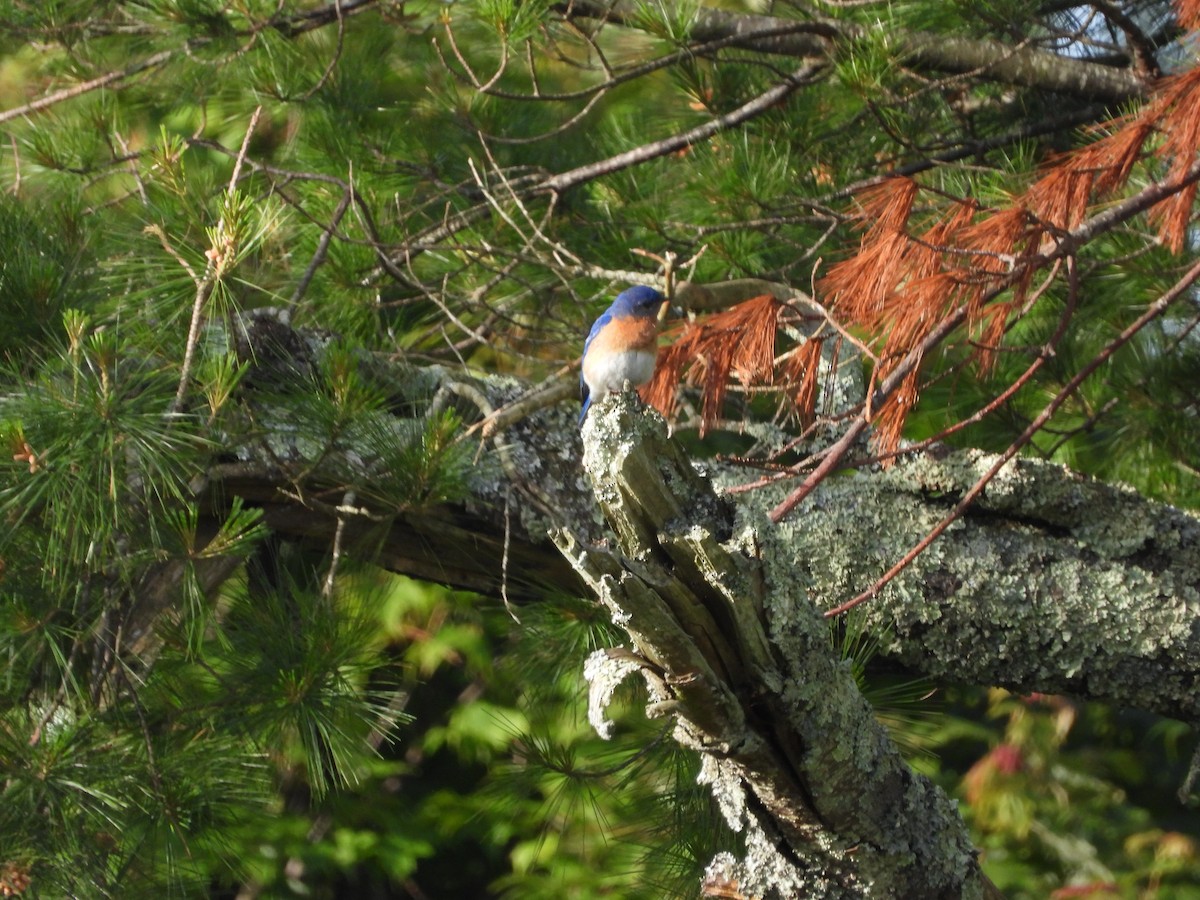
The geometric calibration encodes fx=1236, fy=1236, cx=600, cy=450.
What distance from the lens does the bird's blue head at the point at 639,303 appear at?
248 centimetres

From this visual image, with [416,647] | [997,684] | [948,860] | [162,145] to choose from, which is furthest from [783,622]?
[416,647]

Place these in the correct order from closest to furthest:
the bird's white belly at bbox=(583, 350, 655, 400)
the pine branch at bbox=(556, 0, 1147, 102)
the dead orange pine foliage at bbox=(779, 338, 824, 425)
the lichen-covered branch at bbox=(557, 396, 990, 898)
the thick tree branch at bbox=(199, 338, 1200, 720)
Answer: the lichen-covered branch at bbox=(557, 396, 990, 898) < the dead orange pine foliage at bbox=(779, 338, 824, 425) < the thick tree branch at bbox=(199, 338, 1200, 720) < the bird's white belly at bbox=(583, 350, 655, 400) < the pine branch at bbox=(556, 0, 1147, 102)

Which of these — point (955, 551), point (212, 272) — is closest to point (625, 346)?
point (955, 551)

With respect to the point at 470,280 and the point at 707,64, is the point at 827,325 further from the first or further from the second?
the point at 470,280

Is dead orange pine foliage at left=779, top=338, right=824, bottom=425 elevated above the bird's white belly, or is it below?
above

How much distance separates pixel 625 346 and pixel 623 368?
45 millimetres

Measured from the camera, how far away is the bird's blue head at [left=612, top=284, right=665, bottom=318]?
248 cm

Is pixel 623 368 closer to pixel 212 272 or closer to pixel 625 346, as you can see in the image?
pixel 625 346

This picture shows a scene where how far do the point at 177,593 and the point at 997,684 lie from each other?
1461 millimetres

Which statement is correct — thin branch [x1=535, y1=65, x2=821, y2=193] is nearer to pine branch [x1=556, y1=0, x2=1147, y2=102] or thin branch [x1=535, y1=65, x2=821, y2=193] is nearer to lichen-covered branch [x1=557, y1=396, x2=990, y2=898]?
pine branch [x1=556, y1=0, x2=1147, y2=102]

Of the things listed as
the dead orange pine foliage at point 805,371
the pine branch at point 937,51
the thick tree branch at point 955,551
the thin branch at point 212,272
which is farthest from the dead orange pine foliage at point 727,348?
the thin branch at point 212,272

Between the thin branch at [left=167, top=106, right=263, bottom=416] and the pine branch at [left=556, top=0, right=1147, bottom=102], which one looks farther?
the pine branch at [left=556, top=0, right=1147, bottom=102]

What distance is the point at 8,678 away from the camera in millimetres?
1732

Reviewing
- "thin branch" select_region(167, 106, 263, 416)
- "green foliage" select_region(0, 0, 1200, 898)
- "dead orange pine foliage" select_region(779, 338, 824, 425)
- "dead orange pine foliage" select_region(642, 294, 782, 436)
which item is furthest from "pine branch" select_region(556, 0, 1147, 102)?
"thin branch" select_region(167, 106, 263, 416)
